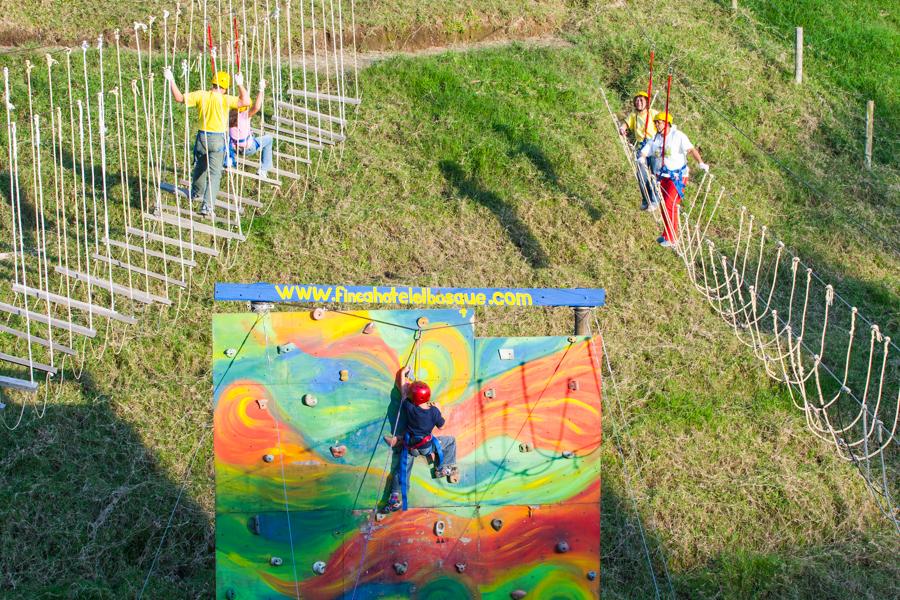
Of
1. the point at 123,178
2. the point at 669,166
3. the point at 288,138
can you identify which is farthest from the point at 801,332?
the point at 123,178

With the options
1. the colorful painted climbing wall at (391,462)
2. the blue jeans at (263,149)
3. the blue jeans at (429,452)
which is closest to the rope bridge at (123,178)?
the blue jeans at (263,149)

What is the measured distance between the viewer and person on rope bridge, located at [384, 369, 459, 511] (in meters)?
8.88

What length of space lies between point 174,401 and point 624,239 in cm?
612

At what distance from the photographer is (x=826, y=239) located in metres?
16.8

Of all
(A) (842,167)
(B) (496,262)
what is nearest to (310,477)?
(B) (496,262)

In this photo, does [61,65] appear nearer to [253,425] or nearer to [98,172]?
[98,172]

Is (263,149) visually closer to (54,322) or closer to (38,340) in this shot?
(54,322)

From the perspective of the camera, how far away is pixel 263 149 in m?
14.1

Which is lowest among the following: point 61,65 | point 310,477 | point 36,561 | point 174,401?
point 36,561

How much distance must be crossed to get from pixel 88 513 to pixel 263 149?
4710mm

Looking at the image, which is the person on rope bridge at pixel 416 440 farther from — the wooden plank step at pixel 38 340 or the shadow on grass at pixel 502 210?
the shadow on grass at pixel 502 210

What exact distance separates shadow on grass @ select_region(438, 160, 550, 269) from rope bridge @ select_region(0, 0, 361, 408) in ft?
5.11

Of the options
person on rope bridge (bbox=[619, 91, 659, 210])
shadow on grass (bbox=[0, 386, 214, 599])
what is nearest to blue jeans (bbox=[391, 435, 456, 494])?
shadow on grass (bbox=[0, 386, 214, 599])

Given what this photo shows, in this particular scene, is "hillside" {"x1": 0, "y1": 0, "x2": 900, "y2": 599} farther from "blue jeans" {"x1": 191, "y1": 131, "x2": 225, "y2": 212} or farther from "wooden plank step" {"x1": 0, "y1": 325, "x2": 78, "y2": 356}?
"blue jeans" {"x1": 191, "y1": 131, "x2": 225, "y2": 212}
